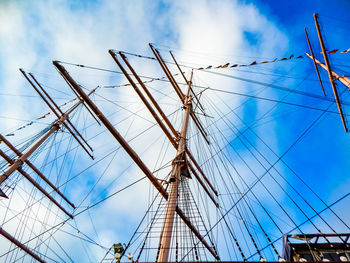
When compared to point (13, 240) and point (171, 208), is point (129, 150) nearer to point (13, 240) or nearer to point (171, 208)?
point (171, 208)

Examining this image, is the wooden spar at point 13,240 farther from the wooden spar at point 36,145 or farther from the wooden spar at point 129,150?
the wooden spar at point 129,150

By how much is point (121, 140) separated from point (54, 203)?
36.4 feet

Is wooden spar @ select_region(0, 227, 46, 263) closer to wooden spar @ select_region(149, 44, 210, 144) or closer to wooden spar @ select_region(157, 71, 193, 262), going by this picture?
wooden spar @ select_region(157, 71, 193, 262)

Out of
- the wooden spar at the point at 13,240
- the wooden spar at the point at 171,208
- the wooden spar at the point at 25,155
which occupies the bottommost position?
the wooden spar at the point at 171,208

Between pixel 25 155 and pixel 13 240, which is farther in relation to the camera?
pixel 13 240

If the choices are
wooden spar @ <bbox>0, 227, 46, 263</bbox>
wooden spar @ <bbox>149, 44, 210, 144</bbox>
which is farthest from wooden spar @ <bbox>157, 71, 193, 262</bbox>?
wooden spar @ <bbox>0, 227, 46, 263</bbox>

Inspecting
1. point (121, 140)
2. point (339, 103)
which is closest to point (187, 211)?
point (121, 140)

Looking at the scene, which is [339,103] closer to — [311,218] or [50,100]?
[311,218]

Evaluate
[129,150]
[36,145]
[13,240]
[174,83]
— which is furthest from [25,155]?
[174,83]

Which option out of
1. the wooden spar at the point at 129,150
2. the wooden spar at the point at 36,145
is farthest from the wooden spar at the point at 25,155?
the wooden spar at the point at 129,150

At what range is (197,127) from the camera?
12.9 m

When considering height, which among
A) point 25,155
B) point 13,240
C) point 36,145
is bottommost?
point 13,240

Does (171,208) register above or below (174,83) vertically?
below

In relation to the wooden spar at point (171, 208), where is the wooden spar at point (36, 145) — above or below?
above
